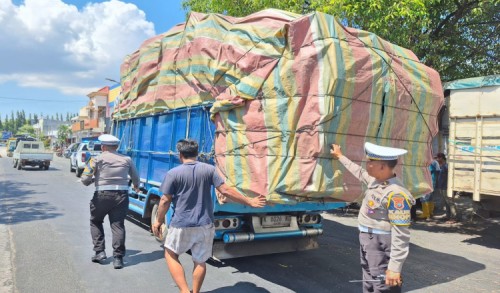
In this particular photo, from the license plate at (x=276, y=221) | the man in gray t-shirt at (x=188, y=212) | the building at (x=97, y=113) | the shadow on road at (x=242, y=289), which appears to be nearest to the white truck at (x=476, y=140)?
the license plate at (x=276, y=221)

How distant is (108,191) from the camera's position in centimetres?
548

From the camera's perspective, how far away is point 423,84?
4883mm

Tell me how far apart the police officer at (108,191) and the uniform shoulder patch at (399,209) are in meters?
3.72

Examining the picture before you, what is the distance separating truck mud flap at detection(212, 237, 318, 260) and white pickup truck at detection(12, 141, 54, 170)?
22.0 meters

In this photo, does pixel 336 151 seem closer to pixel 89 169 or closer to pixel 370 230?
pixel 370 230

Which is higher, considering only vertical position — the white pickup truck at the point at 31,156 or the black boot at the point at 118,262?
the white pickup truck at the point at 31,156

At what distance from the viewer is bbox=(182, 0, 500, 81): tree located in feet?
27.4

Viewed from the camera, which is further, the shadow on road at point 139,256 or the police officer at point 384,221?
the shadow on road at point 139,256

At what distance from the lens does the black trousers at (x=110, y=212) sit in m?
5.45

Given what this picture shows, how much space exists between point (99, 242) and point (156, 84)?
2585 millimetres

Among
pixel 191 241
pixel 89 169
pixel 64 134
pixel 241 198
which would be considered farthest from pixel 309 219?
pixel 64 134

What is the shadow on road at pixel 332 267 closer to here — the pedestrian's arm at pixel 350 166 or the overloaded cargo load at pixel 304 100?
the overloaded cargo load at pixel 304 100

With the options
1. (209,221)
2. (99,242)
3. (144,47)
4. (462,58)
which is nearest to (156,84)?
(144,47)

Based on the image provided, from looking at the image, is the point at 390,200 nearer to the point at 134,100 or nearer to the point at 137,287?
the point at 137,287
